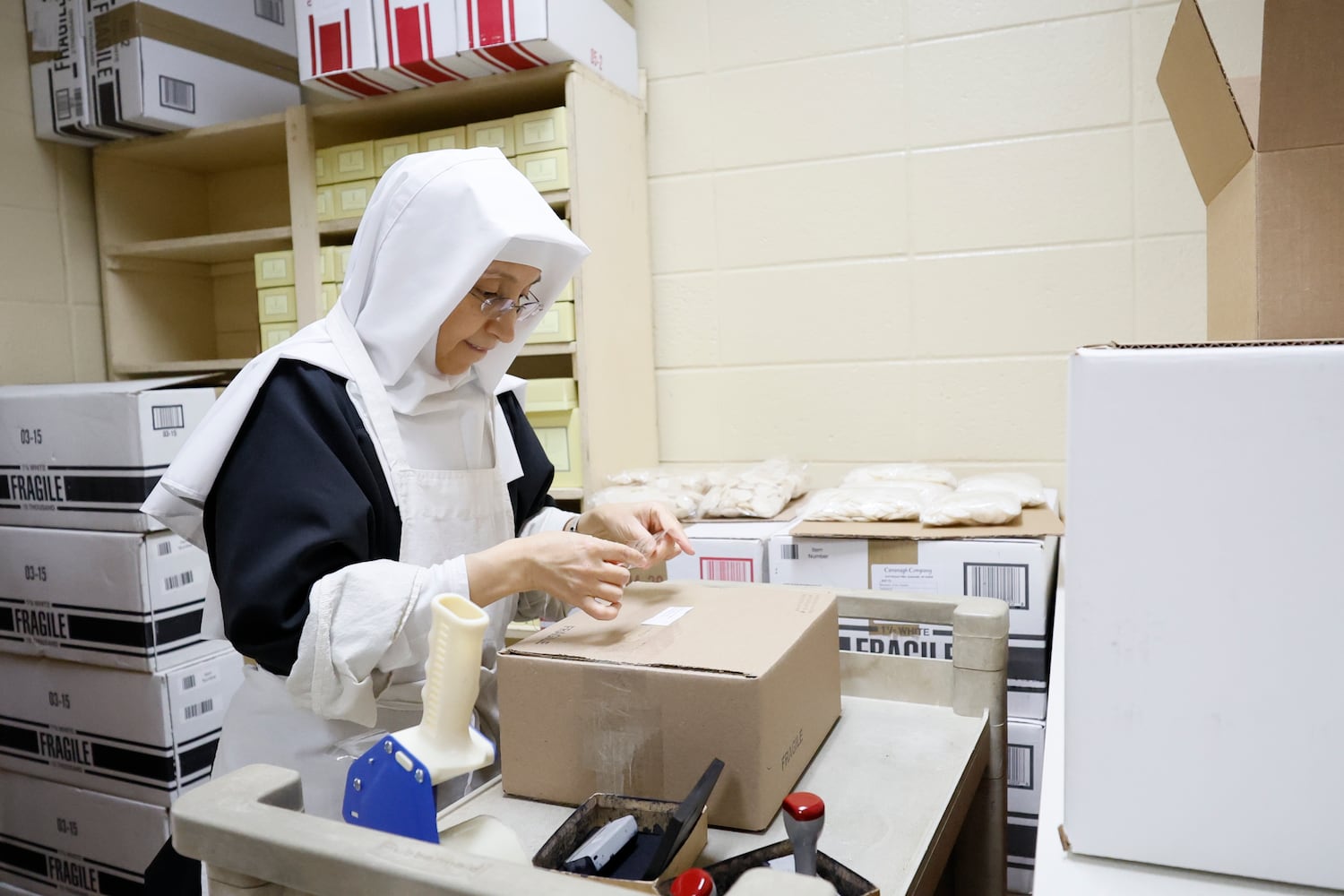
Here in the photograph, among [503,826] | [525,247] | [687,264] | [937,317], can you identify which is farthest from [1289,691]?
[687,264]

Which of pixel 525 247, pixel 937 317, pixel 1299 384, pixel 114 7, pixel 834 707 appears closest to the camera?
pixel 1299 384

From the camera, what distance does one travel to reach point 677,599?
124cm

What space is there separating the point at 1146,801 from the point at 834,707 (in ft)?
1.75

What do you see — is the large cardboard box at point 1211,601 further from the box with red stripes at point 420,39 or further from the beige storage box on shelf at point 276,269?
the beige storage box on shelf at point 276,269

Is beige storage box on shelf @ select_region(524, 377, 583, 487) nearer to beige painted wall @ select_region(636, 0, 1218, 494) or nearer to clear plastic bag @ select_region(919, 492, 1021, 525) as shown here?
beige painted wall @ select_region(636, 0, 1218, 494)

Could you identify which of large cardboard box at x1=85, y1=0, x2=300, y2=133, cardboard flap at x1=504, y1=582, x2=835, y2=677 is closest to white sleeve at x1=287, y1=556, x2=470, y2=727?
cardboard flap at x1=504, y1=582, x2=835, y2=677

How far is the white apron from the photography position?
1.28m

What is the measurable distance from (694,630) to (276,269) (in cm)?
192

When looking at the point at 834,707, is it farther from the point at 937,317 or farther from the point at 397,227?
the point at 937,317

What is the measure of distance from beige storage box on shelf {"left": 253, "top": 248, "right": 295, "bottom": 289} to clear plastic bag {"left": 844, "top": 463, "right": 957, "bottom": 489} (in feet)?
5.16

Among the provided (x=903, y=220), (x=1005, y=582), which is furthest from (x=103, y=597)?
(x=903, y=220)

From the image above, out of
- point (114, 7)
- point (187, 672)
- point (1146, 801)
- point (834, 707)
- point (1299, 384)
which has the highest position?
point (114, 7)

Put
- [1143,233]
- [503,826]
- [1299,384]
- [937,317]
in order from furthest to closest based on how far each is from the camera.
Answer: [937,317], [1143,233], [503,826], [1299,384]

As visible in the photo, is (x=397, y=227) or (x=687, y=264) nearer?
(x=397, y=227)
